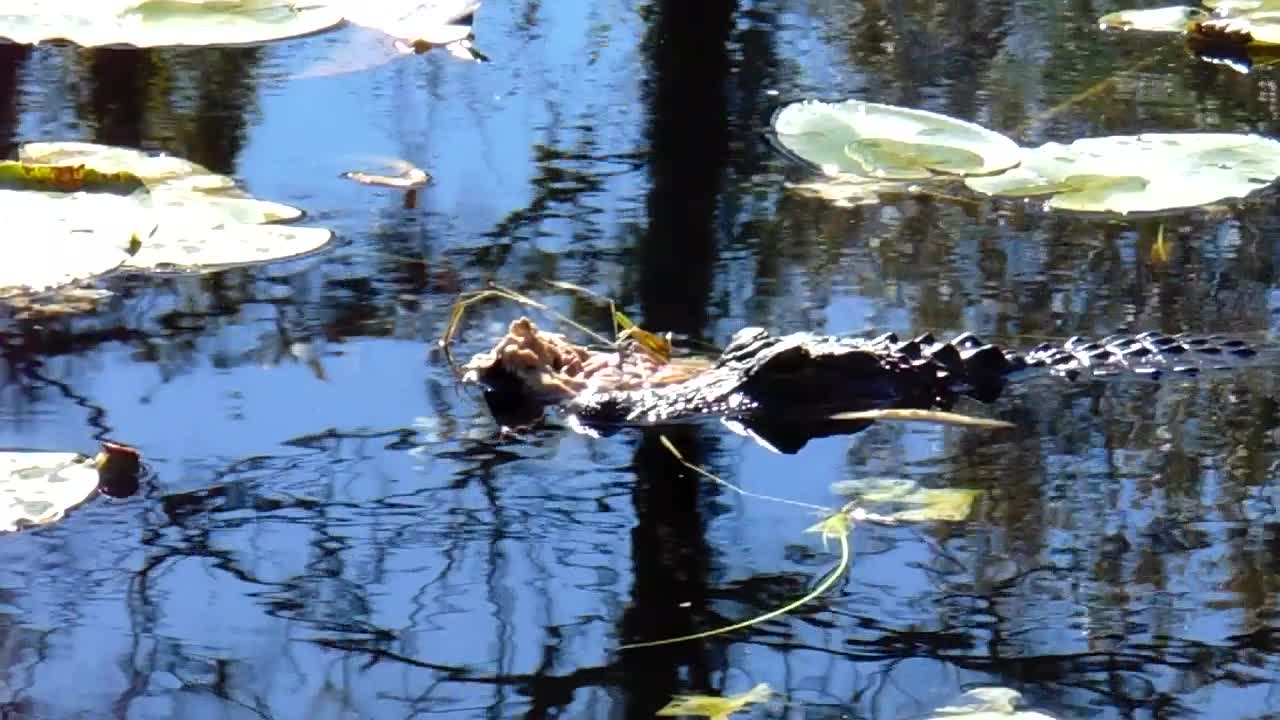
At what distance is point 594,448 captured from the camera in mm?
2461

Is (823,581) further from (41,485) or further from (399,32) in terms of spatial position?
(399,32)

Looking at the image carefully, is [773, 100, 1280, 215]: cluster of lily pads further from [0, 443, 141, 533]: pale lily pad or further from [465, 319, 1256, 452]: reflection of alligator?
[0, 443, 141, 533]: pale lily pad

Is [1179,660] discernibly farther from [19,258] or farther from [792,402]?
[19,258]

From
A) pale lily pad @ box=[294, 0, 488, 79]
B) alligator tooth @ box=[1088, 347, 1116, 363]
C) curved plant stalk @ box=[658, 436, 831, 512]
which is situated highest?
pale lily pad @ box=[294, 0, 488, 79]

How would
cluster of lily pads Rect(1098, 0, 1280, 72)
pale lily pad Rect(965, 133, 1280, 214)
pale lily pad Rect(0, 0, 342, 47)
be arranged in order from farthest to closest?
cluster of lily pads Rect(1098, 0, 1280, 72)
pale lily pad Rect(0, 0, 342, 47)
pale lily pad Rect(965, 133, 1280, 214)

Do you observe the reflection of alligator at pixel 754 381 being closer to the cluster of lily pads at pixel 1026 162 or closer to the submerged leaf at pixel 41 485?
the submerged leaf at pixel 41 485

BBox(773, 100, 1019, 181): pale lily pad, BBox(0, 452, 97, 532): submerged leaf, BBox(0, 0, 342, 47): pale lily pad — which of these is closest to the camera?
BBox(0, 452, 97, 532): submerged leaf

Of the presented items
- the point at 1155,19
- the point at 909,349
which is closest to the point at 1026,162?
the point at 909,349

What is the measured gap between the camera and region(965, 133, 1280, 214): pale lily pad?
3.28 meters

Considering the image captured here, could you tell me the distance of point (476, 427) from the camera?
250cm

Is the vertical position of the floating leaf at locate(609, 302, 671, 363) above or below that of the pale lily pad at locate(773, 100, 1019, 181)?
below

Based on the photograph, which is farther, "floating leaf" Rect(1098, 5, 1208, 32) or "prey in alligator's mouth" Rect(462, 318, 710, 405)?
"floating leaf" Rect(1098, 5, 1208, 32)

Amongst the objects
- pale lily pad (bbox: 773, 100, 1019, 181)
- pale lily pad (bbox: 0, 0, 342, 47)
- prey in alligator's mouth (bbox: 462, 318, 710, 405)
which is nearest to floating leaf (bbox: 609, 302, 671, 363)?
prey in alligator's mouth (bbox: 462, 318, 710, 405)

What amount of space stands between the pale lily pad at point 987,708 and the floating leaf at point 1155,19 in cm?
287
